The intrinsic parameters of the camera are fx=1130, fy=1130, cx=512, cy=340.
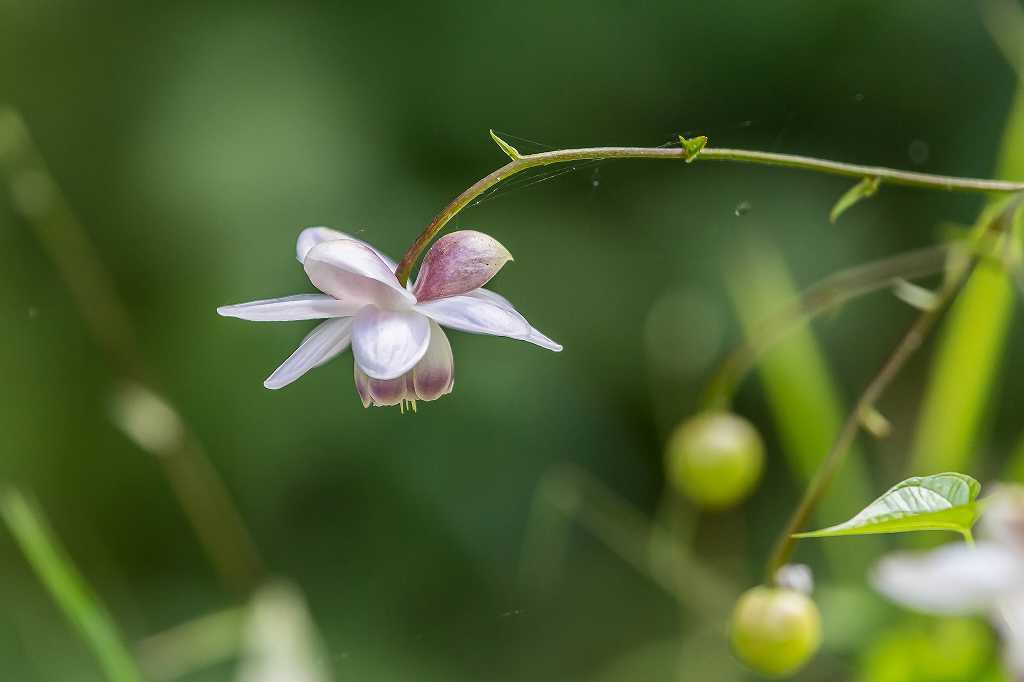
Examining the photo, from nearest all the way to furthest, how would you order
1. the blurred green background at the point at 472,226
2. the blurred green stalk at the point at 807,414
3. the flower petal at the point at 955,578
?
the flower petal at the point at 955,578, the blurred green stalk at the point at 807,414, the blurred green background at the point at 472,226

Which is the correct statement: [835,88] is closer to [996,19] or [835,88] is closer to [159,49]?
[996,19]

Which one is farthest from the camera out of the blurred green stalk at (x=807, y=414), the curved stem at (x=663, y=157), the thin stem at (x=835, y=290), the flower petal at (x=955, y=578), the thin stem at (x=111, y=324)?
the thin stem at (x=111, y=324)

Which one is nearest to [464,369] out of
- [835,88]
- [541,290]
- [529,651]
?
[541,290]

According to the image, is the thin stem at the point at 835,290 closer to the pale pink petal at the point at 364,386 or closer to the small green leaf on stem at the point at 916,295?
the small green leaf on stem at the point at 916,295

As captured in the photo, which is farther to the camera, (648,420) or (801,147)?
(648,420)

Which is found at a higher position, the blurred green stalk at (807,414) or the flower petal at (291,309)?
the blurred green stalk at (807,414)

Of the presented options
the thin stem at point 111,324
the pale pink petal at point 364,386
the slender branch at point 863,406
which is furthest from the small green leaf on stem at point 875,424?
the thin stem at point 111,324

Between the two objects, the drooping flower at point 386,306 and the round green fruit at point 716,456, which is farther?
the round green fruit at point 716,456
